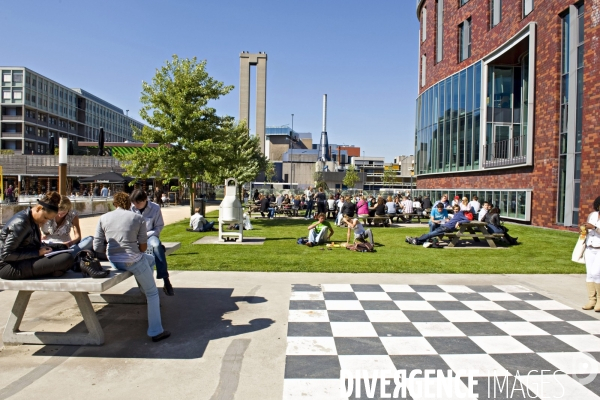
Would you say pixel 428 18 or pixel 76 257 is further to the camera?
pixel 428 18

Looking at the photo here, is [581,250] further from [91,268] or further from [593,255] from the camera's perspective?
[91,268]

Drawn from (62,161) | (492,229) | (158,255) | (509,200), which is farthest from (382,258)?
(509,200)

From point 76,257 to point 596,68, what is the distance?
58.4ft

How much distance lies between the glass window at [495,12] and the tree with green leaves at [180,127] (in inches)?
604

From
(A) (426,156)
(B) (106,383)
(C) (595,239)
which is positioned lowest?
(B) (106,383)

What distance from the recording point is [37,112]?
78.8 metres

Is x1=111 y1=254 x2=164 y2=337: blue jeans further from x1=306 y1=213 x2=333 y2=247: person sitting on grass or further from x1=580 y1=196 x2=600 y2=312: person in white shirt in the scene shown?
x1=306 y1=213 x2=333 y2=247: person sitting on grass

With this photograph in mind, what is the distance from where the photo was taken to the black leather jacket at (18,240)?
170 inches

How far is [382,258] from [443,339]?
5403mm

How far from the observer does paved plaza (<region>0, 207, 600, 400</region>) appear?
3.84 meters

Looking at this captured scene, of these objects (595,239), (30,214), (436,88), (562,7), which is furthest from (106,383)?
(436,88)

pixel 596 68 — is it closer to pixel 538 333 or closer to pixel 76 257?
pixel 538 333

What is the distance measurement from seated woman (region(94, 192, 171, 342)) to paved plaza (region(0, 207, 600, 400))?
28cm

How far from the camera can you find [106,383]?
152 inches
